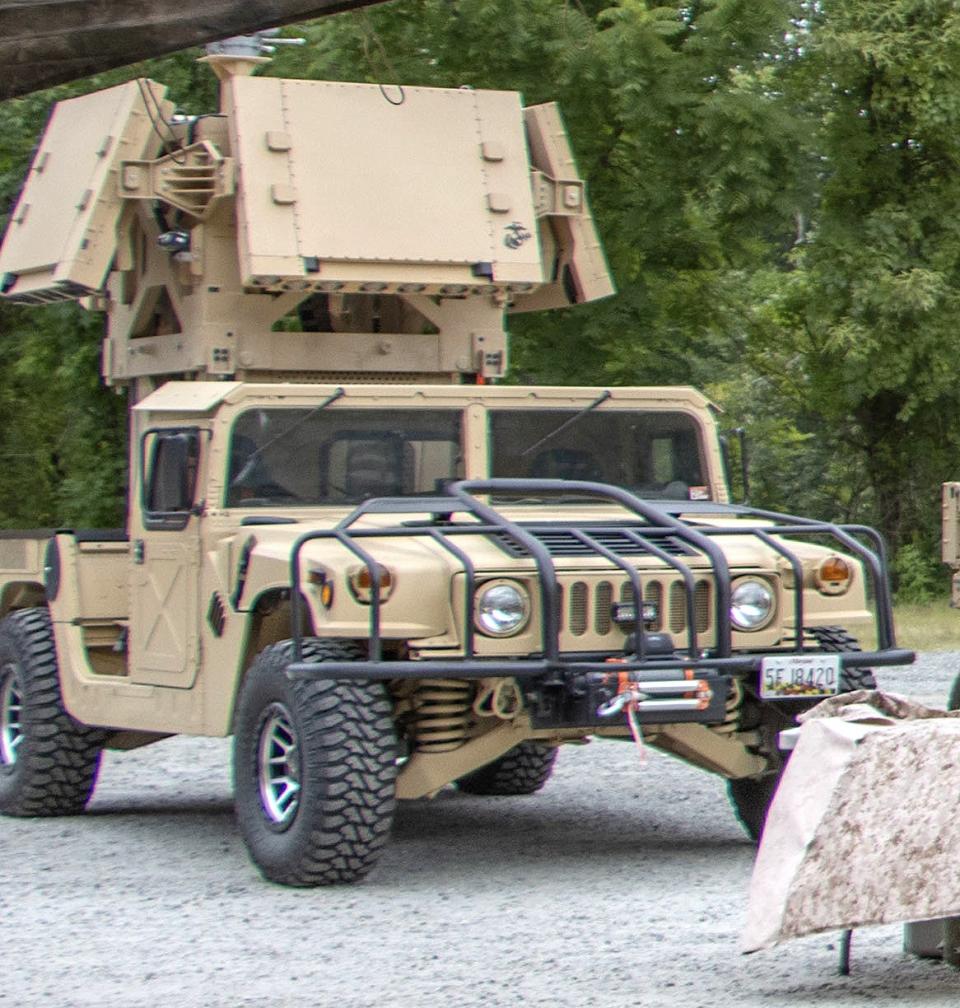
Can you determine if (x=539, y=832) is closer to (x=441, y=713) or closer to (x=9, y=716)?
(x=441, y=713)

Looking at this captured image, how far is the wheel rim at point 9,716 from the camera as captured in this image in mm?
10609

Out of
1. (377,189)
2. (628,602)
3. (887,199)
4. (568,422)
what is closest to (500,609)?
(628,602)

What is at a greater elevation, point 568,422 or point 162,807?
point 568,422

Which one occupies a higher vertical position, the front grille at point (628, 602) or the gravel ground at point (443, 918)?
the front grille at point (628, 602)

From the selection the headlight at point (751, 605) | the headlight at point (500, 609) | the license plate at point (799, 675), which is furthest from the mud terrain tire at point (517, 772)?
the headlight at point (500, 609)

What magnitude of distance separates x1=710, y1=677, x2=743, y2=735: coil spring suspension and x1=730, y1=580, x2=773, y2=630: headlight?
8.7 inches

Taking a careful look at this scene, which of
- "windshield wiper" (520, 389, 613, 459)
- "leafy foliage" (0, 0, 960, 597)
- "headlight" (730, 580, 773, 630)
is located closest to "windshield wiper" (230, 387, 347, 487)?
"windshield wiper" (520, 389, 613, 459)

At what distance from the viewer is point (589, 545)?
838 centimetres

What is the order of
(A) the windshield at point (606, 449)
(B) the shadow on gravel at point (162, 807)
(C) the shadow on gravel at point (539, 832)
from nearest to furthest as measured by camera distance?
(C) the shadow on gravel at point (539, 832) < (A) the windshield at point (606, 449) < (B) the shadow on gravel at point (162, 807)

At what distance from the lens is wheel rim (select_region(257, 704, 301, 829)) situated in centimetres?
826

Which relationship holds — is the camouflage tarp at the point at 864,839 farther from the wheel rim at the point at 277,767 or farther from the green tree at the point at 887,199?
the green tree at the point at 887,199

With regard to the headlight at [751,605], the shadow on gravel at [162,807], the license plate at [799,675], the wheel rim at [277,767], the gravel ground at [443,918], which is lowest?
the gravel ground at [443,918]

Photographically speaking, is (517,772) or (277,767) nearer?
(277,767)

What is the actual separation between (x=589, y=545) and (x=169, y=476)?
2.03 meters
